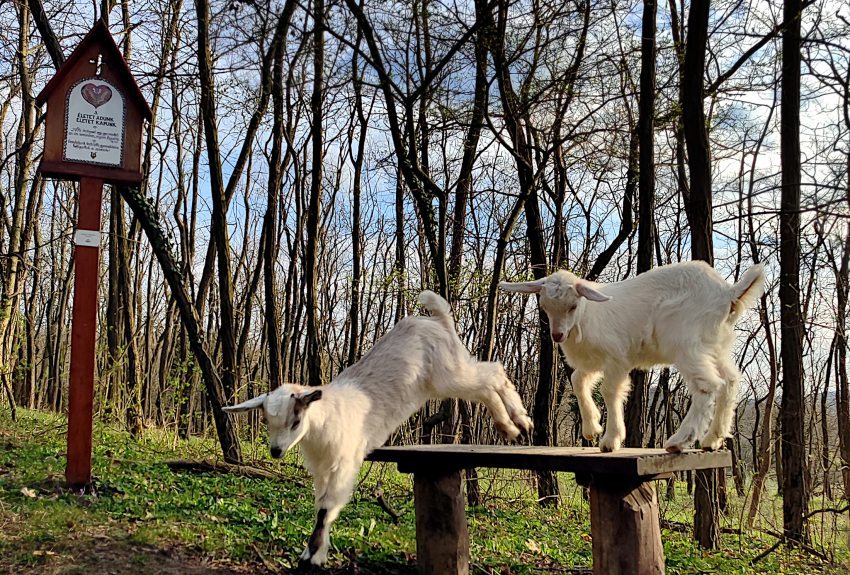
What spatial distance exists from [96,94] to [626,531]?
197 inches

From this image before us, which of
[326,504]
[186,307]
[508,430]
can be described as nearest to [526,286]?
[508,430]

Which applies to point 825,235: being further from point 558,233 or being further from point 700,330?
point 700,330

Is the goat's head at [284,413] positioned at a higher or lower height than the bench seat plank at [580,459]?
higher

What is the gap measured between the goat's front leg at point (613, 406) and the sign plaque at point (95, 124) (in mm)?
4092

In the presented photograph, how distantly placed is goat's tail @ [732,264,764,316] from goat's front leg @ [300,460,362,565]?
7.96 ft

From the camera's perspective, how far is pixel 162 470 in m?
6.74

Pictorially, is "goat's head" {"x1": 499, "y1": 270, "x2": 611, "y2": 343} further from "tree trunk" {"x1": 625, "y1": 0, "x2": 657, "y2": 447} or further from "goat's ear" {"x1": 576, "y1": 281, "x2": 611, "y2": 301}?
"tree trunk" {"x1": 625, "y1": 0, "x2": 657, "y2": 447}

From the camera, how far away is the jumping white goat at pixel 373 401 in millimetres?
3811

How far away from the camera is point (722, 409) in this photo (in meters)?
4.01

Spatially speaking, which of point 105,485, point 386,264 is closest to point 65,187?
point 386,264

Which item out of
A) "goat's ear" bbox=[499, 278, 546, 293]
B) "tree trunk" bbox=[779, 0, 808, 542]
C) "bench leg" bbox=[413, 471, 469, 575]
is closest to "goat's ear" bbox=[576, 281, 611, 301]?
"goat's ear" bbox=[499, 278, 546, 293]

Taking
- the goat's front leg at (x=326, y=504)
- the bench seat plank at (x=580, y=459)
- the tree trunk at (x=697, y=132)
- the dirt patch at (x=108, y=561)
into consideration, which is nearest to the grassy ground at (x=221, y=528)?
the dirt patch at (x=108, y=561)

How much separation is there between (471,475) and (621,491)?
4352 mm

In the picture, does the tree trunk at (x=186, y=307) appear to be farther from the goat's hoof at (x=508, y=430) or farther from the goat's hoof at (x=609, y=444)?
the goat's hoof at (x=609, y=444)
